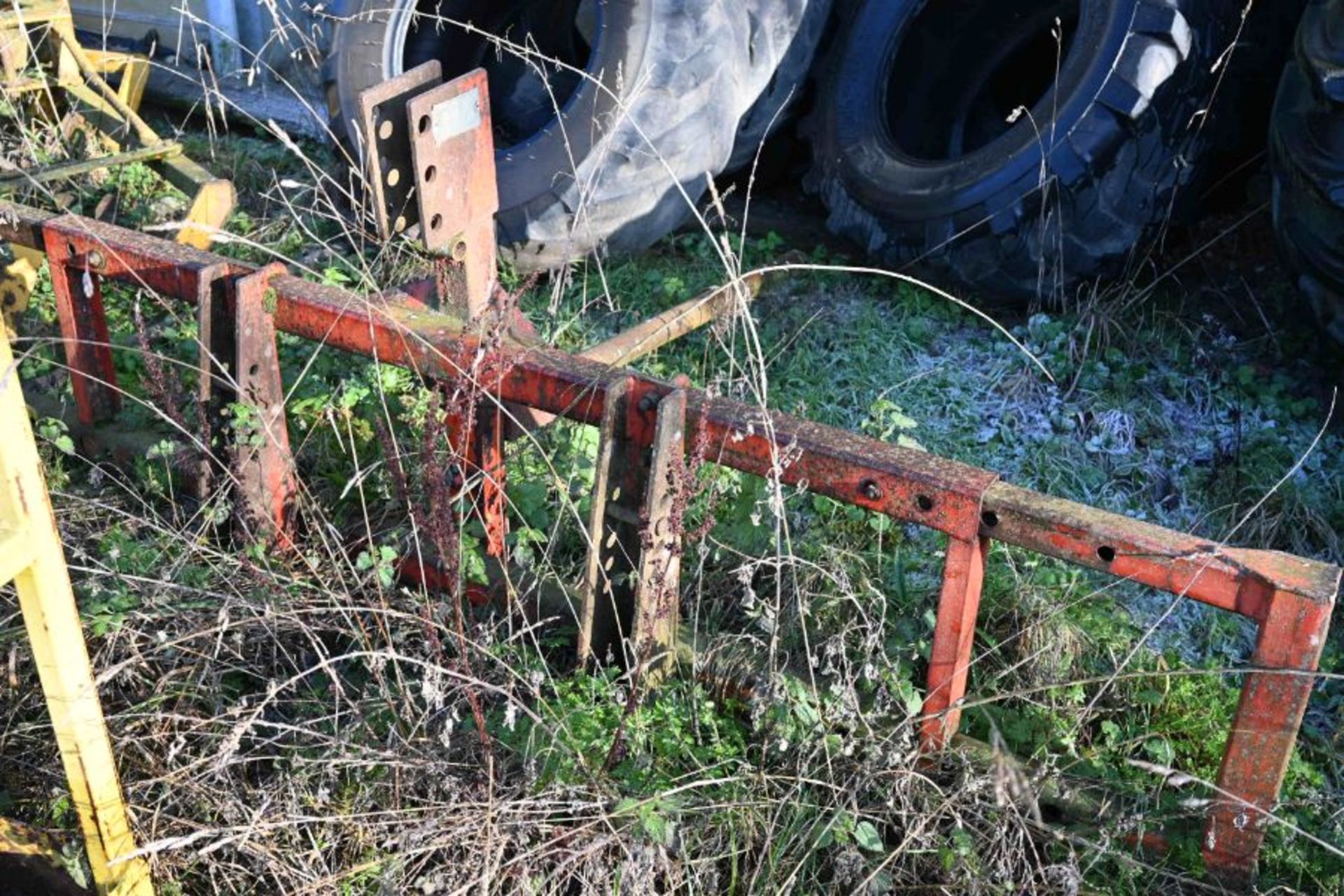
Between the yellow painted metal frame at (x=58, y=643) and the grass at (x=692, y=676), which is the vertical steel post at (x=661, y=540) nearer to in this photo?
the grass at (x=692, y=676)

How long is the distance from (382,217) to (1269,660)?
179cm

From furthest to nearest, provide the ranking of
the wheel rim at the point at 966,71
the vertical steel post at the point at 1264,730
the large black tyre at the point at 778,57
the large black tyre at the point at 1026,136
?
the wheel rim at the point at 966,71 < the large black tyre at the point at 778,57 < the large black tyre at the point at 1026,136 < the vertical steel post at the point at 1264,730

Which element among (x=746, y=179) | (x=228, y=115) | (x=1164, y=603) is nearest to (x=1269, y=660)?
(x=1164, y=603)

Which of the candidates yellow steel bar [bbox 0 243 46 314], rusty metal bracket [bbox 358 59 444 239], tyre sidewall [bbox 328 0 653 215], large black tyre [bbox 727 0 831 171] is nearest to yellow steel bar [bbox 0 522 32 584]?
rusty metal bracket [bbox 358 59 444 239]

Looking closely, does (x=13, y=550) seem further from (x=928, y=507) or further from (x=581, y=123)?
(x=581, y=123)

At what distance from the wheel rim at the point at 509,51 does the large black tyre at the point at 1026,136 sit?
33.9 inches

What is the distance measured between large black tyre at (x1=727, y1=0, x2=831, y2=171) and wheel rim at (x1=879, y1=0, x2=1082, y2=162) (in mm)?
263

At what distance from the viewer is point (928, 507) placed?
2.18m

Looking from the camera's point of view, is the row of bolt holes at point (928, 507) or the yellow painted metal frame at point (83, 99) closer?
the row of bolt holes at point (928, 507)

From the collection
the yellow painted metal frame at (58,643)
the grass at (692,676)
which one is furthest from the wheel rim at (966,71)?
the yellow painted metal frame at (58,643)

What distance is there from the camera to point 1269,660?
202 centimetres

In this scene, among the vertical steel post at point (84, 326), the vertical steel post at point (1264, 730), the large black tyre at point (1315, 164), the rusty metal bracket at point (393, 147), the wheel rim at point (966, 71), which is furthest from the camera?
the wheel rim at point (966, 71)

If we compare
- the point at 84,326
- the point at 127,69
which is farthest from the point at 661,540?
the point at 127,69

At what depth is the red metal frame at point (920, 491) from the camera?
2014mm
